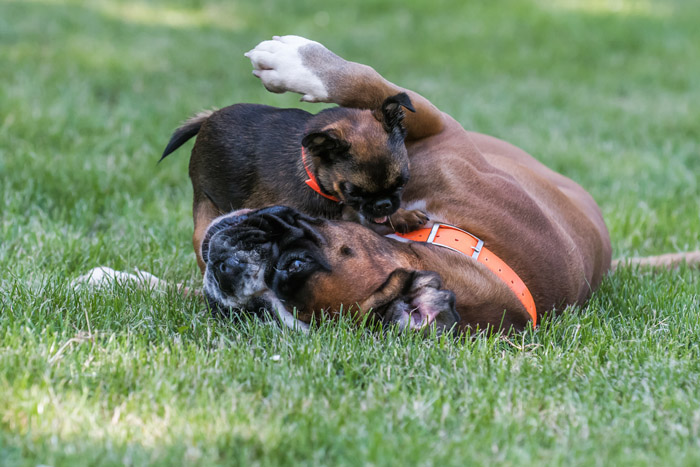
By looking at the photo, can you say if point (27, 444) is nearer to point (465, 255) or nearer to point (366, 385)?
point (366, 385)

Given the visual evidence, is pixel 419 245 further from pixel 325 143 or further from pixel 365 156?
pixel 325 143

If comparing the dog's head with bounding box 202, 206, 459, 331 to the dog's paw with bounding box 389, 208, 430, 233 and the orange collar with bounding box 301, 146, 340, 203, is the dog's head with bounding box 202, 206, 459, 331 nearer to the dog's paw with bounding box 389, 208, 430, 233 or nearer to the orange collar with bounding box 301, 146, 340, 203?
the dog's paw with bounding box 389, 208, 430, 233

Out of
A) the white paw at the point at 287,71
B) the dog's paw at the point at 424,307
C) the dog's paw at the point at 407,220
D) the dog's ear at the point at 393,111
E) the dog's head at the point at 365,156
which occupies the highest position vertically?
the white paw at the point at 287,71

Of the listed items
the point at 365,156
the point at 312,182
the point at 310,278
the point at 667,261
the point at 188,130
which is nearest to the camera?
the point at 310,278

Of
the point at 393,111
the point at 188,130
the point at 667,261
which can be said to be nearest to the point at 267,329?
the point at 393,111

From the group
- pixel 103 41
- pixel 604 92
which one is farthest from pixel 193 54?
pixel 604 92

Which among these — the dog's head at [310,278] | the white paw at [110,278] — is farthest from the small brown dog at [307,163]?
the dog's head at [310,278]

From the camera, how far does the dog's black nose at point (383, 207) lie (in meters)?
3.67

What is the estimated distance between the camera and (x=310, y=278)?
317 cm

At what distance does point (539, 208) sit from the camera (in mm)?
3836

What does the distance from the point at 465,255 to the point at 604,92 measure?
6.92m

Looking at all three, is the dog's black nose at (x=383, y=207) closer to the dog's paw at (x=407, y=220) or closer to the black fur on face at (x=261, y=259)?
the dog's paw at (x=407, y=220)

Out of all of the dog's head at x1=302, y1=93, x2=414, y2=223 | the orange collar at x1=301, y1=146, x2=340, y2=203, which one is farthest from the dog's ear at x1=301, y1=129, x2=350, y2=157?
the orange collar at x1=301, y1=146, x2=340, y2=203

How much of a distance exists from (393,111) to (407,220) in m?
0.54
